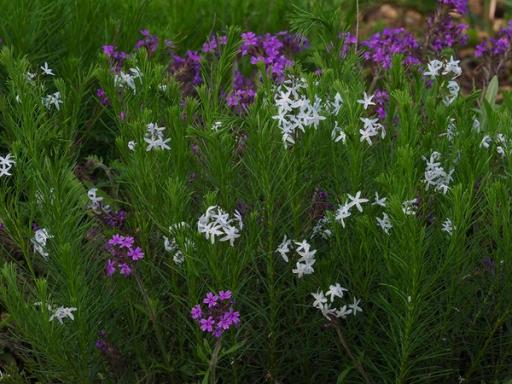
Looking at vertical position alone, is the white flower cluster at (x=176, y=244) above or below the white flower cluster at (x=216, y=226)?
below

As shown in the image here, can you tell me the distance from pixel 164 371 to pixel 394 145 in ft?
3.35

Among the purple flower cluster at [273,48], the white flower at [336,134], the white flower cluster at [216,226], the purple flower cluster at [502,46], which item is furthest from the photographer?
the purple flower cluster at [502,46]

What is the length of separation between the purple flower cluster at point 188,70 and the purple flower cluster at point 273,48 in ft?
0.76

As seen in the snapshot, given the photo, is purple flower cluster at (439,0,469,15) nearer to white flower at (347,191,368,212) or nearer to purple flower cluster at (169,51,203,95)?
purple flower cluster at (169,51,203,95)

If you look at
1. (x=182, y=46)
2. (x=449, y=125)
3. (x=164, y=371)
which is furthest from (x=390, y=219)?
(x=182, y=46)

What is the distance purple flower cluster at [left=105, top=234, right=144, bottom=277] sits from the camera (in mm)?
2684

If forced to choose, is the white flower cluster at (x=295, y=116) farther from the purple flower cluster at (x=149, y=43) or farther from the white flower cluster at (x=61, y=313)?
the purple flower cluster at (x=149, y=43)

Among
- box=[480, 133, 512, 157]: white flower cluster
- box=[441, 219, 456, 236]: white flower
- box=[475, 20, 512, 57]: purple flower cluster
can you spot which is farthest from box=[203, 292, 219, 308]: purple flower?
box=[475, 20, 512, 57]: purple flower cluster

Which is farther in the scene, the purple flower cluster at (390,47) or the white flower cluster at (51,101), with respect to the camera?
the purple flower cluster at (390,47)

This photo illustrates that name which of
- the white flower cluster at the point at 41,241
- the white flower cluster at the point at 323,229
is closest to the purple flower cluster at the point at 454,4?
the white flower cluster at the point at 323,229

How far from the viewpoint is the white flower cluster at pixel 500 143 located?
269 centimetres

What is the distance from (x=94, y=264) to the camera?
2.81 m

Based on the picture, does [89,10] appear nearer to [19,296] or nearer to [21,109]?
[21,109]

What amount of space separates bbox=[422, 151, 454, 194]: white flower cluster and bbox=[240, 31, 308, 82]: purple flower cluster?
1.05 metres
